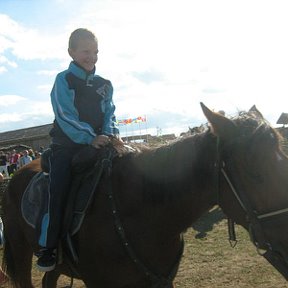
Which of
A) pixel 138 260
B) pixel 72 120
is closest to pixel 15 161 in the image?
pixel 72 120

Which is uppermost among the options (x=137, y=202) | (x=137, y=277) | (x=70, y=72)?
(x=70, y=72)

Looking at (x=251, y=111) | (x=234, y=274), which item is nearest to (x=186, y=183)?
(x=251, y=111)

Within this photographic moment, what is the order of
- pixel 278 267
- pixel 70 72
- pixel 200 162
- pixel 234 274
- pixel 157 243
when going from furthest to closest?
1. pixel 234 274
2. pixel 70 72
3. pixel 157 243
4. pixel 200 162
5. pixel 278 267

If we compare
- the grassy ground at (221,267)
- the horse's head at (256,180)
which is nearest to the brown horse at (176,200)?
the horse's head at (256,180)

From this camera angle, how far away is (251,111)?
3.13m

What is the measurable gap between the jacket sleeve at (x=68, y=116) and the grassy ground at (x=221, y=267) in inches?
149

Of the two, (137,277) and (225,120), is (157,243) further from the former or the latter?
(225,120)

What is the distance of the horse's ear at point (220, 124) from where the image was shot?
2803mm

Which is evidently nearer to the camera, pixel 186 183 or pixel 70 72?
pixel 186 183

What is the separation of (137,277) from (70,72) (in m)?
1.97

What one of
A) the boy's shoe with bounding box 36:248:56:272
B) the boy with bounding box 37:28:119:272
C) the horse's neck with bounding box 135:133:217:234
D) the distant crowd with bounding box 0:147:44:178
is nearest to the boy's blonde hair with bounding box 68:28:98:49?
the boy with bounding box 37:28:119:272

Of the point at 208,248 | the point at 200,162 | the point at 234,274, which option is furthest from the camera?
the point at 208,248

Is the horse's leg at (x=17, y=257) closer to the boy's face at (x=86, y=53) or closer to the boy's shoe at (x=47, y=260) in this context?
the boy's shoe at (x=47, y=260)

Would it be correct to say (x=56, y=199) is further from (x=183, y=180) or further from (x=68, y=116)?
(x=183, y=180)
